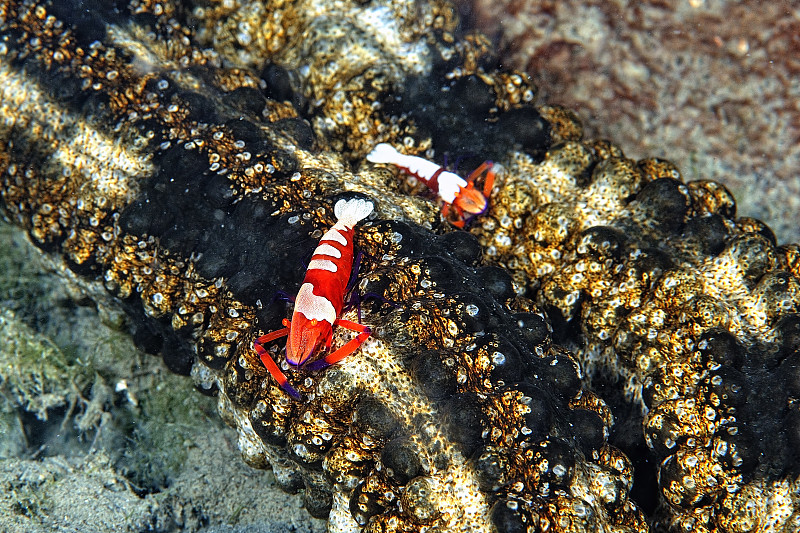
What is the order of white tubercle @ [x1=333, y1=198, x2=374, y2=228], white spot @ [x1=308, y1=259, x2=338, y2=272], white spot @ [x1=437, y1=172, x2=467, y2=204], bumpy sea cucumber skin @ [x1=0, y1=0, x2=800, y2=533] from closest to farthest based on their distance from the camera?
bumpy sea cucumber skin @ [x1=0, y1=0, x2=800, y2=533] < white spot @ [x1=308, y1=259, x2=338, y2=272] < white tubercle @ [x1=333, y1=198, x2=374, y2=228] < white spot @ [x1=437, y1=172, x2=467, y2=204]

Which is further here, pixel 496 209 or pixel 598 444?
pixel 496 209

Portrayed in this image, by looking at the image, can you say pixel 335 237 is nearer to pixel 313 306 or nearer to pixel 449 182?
pixel 313 306

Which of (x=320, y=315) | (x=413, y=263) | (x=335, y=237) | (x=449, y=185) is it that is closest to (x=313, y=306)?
(x=320, y=315)

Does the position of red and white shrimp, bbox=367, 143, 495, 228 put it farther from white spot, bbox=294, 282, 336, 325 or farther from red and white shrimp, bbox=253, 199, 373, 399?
white spot, bbox=294, 282, 336, 325

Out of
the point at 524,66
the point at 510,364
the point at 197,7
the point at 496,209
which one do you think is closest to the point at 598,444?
the point at 510,364

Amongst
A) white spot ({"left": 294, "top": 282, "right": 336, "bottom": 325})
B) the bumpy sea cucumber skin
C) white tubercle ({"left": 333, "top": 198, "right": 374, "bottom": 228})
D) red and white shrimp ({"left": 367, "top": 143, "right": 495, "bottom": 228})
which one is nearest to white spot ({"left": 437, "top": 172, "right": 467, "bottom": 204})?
red and white shrimp ({"left": 367, "top": 143, "right": 495, "bottom": 228})

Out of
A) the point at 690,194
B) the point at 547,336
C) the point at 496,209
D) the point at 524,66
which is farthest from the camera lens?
the point at 524,66

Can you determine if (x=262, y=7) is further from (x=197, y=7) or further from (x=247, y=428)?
(x=247, y=428)
